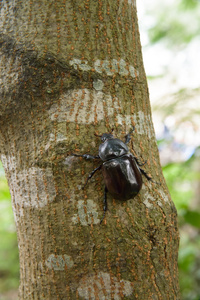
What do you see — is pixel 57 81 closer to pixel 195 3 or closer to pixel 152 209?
pixel 152 209

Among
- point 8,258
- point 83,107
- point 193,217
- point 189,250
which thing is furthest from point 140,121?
point 8,258

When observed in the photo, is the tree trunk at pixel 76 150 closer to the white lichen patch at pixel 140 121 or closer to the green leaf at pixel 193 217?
the white lichen patch at pixel 140 121

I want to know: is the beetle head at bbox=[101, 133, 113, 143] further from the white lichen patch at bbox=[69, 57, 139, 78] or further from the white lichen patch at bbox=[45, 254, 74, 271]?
the white lichen patch at bbox=[45, 254, 74, 271]

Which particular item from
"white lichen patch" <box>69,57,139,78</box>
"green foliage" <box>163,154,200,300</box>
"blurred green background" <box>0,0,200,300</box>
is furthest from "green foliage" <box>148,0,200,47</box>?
"white lichen patch" <box>69,57,139,78</box>

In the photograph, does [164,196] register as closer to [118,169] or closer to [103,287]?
[118,169]

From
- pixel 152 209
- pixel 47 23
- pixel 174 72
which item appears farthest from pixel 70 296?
pixel 174 72

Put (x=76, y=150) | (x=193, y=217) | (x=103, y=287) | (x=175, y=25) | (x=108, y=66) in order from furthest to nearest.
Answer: (x=175, y=25) → (x=193, y=217) → (x=108, y=66) → (x=76, y=150) → (x=103, y=287)

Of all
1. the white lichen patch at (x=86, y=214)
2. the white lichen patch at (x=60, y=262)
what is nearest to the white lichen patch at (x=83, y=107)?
the white lichen patch at (x=86, y=214)

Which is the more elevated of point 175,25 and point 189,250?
point 175,25
